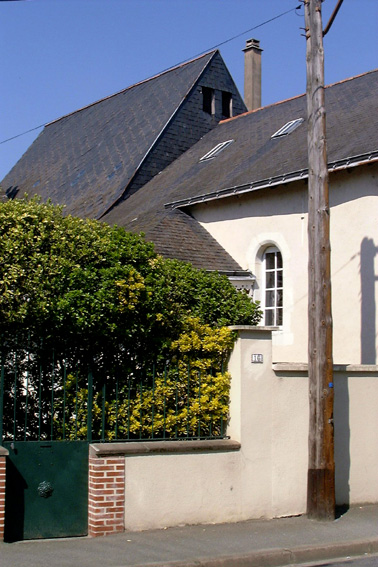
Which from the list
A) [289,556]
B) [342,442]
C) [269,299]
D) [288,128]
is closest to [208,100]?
[288,128]

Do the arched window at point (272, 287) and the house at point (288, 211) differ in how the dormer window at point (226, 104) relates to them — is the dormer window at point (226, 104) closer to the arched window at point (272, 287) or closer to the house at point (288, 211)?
the house at point (288, 211)

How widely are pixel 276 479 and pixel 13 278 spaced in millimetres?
4369

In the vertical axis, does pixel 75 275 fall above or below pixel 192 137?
below

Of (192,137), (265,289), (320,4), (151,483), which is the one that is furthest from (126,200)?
(151,483)

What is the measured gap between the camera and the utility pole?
32.3 feet

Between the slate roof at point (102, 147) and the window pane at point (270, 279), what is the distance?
6.47 m

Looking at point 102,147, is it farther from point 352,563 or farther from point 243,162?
point 352,563

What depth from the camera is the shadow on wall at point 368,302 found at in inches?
560

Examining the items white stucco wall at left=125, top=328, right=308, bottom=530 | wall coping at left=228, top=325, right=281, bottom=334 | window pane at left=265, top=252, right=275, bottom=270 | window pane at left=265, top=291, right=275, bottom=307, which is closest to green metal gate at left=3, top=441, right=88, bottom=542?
white stucco wall at left=125, top=328, right=308, bottom=530

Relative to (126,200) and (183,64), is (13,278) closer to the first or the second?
(126,200)

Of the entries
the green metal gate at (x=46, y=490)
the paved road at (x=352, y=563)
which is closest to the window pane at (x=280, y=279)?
the green metal gate at (x=46, y=490)

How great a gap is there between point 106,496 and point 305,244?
27.6 ft

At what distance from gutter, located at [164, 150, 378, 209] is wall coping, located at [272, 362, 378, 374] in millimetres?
4418

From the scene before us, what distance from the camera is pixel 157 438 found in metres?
9.68
